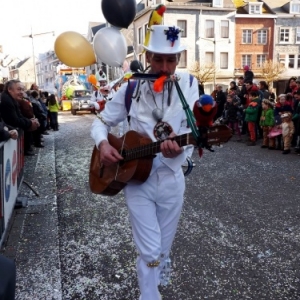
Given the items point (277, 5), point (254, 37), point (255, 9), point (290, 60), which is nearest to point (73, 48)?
point (254, 37)

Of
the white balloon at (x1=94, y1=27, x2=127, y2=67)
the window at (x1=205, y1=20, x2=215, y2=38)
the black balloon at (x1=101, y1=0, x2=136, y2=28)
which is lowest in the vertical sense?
the white balloon at (x1=94, y1=27, x2=127, y2=67)

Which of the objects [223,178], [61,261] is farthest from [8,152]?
[223,178]

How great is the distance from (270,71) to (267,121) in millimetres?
26999

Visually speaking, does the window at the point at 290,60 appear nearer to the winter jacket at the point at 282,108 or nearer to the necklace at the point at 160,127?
the winter jacket at the point at 282,108

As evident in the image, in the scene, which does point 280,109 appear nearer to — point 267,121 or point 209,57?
point 267,121

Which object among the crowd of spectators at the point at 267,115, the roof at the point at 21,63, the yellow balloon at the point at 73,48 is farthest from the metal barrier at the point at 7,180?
the roof at the point at 21,63

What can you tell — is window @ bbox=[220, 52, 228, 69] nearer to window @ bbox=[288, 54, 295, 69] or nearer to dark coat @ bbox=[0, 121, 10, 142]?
window @ bbox=[288, 54, 295, 69]

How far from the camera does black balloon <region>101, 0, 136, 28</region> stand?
4430 millimetres

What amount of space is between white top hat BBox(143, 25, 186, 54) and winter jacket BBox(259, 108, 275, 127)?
8.32m

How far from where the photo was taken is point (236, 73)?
37.7 m

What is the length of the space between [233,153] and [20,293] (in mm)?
7335

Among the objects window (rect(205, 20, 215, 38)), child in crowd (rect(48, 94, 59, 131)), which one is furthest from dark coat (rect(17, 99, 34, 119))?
window (rect(205, 20, 215, 38))

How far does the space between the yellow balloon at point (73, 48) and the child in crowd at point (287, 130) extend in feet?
→ 20.0

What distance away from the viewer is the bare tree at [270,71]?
115 ft
